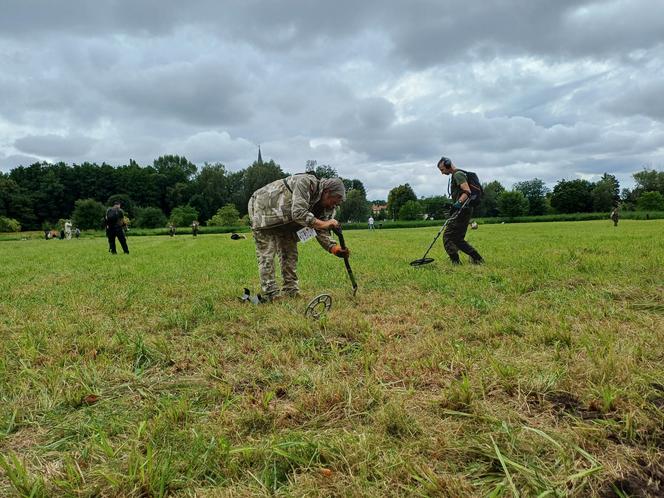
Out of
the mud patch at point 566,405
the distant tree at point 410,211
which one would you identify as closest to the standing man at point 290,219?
the mud patch at point 566,405

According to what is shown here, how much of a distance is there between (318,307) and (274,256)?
1446mm

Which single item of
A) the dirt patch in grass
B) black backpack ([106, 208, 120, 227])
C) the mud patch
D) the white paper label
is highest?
black backpack ([106, 208, 120, 227])

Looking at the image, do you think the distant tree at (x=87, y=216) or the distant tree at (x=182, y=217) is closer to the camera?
the distant tree at (x=87, y=216)

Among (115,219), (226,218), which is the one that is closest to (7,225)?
(226,218)

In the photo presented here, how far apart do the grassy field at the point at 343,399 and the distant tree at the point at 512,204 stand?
9716 centimetres

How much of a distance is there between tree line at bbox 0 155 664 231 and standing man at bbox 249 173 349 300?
73.9 metres

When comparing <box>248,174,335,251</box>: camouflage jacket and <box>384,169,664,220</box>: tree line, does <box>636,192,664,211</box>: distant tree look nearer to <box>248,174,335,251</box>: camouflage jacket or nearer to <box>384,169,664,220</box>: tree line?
→ <box>384,169,664,220</box>: tree line

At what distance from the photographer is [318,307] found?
5074 millimetres

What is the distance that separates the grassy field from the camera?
1931mm

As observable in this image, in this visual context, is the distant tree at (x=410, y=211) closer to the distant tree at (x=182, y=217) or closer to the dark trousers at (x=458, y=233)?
the distant tree at (x=182, y=217)

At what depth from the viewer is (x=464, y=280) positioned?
7105 mm

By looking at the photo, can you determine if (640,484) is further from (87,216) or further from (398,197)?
(398,197)

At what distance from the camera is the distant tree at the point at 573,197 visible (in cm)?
9388

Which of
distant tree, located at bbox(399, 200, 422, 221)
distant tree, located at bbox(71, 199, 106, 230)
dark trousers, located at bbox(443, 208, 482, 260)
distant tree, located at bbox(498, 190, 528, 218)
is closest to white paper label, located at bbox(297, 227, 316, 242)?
dark trousers, located at bbox(443, 208, 482, 260)
